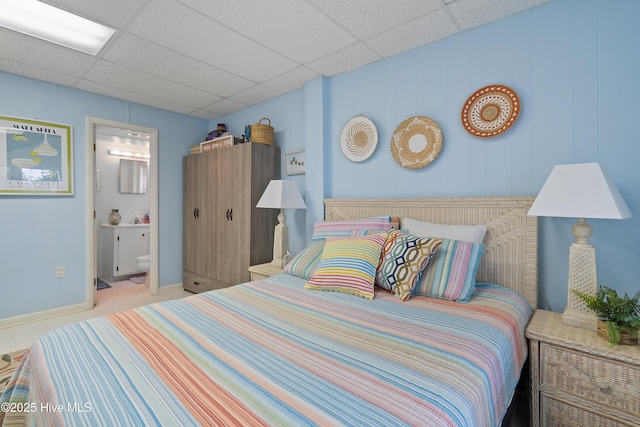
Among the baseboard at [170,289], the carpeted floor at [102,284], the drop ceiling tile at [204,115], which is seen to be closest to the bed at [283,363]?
the baseboard at [170,289]

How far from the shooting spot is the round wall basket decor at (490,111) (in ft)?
6.41

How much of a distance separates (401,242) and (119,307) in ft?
11.0

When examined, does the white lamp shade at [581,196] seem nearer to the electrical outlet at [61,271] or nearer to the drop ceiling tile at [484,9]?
the drop ceiling tile at [484,9]

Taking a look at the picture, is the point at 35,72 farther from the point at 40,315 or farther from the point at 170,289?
the point at 170,289

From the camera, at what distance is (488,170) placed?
207cm

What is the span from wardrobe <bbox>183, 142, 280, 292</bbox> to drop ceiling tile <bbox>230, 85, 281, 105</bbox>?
0.58 metres

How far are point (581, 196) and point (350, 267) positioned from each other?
1.17m

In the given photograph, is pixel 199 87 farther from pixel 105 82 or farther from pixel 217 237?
pixel 217 237

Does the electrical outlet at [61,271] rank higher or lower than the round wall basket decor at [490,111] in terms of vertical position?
lower

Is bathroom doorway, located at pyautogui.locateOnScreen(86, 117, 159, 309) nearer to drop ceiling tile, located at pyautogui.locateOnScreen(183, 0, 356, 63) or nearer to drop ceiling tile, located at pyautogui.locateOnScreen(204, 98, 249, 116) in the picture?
drop ceiling tile, located at pyautogui.locateOnScreen(204, 98, 249, 116)

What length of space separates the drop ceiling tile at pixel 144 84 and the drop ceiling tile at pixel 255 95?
267 millimetres

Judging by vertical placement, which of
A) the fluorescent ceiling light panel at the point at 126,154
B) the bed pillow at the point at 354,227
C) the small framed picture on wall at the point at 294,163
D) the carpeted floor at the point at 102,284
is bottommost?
the carpeted floor at the point at 102,284

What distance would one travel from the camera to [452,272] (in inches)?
66.5

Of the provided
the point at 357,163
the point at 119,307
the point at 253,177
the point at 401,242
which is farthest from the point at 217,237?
the point at 401,242
